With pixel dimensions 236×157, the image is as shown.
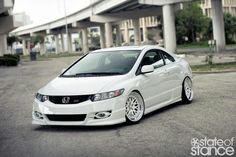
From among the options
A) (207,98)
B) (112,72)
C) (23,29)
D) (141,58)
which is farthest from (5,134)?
(23,29)

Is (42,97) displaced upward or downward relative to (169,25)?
downward

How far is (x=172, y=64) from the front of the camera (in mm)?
11227

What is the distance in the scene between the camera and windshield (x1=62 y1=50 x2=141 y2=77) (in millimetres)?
9812

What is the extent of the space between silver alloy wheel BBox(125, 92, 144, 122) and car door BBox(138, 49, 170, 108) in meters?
0.21

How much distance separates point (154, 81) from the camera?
1009cm

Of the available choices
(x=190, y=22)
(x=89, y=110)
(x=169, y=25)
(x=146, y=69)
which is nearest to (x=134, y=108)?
(x=146, y=69)

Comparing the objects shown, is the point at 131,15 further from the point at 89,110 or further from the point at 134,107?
the point at 89,110

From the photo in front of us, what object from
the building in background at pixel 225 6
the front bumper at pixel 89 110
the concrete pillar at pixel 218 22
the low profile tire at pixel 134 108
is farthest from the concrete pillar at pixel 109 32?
the front bumper at pixel 89 110

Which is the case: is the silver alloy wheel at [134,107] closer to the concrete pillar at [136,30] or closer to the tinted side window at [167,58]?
the tinted side window at [167,58]

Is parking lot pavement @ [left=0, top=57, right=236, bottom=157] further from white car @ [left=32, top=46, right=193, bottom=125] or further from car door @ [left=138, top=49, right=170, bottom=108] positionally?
car door @ [left=138, top=49, right=170, bottom=108]

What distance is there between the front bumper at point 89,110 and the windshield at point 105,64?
95 centimetres

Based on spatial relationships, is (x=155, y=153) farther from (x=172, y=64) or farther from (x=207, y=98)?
(x=207, y=98)

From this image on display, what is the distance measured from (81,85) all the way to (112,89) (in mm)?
579

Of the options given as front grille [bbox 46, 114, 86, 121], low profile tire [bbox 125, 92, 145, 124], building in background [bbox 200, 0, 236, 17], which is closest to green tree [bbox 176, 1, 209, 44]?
building in background [bbox 200, 0, 236, 17]
